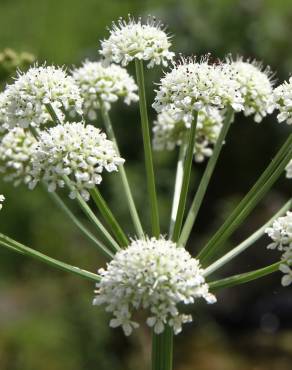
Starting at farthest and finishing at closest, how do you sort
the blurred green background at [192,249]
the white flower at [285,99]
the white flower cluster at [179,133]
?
the blurred green background at [192,249], the white flower cluster at [179,133], the white flower at [285,99]

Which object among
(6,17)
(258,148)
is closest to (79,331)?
(258,148)

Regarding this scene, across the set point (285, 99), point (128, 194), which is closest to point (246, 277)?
point (128, 194)

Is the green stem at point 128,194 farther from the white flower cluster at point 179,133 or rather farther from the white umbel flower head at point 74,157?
the white flower cluster at point 179,133

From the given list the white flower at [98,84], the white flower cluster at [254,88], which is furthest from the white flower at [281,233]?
the white flower at [98,84]

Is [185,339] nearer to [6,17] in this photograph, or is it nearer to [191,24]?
[191,24]

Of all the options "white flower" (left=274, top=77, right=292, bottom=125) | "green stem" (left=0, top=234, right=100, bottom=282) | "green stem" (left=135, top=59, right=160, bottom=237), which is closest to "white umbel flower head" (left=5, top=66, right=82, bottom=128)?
"green stem" (left=135, top=59, right=160, bottom=237)

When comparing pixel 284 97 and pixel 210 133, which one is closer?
pixel 284 97
